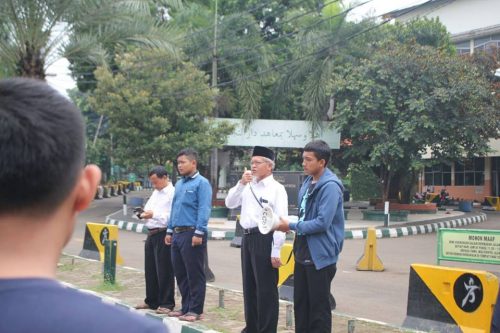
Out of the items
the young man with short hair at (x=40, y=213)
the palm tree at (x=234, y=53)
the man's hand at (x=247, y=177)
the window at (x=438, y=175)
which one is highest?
the palm tree at (x=234, y=53)

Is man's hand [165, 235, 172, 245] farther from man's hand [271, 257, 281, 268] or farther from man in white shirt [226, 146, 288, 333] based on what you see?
man's hand [271, 257, 281, 268]

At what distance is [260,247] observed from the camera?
5.89 metres

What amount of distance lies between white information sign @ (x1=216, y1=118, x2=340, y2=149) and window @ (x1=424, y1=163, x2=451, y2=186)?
16567 mm

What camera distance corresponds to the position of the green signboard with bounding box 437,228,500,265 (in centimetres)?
881

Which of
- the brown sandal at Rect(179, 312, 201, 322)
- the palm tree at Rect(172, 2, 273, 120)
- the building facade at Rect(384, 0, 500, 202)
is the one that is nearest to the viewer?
the brown sandal at Rect(179, 312, 201, 322)

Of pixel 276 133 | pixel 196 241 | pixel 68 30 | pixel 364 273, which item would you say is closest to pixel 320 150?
pixel 196 241

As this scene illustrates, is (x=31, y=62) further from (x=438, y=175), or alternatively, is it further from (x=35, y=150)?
(x=438, y=175)

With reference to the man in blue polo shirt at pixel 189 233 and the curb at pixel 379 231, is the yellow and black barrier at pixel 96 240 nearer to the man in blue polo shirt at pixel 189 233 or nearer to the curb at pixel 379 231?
the man in blue polo shirt at pixel 189 233

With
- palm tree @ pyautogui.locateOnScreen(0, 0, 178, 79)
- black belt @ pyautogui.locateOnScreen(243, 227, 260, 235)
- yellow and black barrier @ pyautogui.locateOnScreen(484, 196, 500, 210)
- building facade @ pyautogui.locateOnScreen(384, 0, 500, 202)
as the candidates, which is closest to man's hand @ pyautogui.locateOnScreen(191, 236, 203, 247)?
black belt @ pyautogui.locateOnScreen(243, 227, 260, 235)

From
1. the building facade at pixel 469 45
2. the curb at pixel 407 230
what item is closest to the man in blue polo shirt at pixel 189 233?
the curb at pixel 407 230

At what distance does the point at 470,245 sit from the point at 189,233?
4.30 meters

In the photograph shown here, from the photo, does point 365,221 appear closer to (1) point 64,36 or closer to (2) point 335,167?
(2) point 335,167

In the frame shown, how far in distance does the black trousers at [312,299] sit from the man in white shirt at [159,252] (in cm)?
246

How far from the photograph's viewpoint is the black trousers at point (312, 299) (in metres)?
5.13
